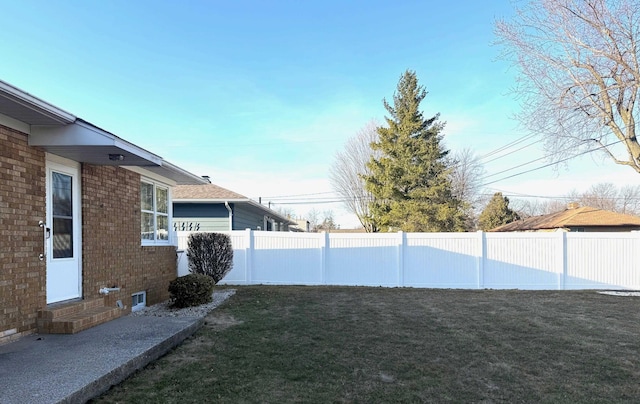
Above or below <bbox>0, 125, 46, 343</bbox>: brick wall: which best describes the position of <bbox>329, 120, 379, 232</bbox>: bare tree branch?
above

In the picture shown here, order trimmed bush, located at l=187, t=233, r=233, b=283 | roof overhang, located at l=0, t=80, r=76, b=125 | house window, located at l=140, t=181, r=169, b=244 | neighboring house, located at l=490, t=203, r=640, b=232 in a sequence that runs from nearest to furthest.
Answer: roof overhang, located at l=0, t=80, r=76, b=125, house window, located at l=140, t=181, r=169, b=244, trimmed bush, located at l=187, t=233, r=233, b=283, neighboring house, located at l=490, t=203, r=640, b=232

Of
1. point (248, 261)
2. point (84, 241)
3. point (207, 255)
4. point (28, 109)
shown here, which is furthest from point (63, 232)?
point (248, 261)

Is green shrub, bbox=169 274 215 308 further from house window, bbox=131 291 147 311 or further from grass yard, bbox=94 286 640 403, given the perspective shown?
grass yard, bbox=94 286 640 403

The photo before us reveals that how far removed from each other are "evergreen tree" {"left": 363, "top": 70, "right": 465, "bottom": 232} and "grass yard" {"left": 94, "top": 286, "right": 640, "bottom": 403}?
10.1 meters

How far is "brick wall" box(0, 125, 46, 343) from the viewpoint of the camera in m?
4.22

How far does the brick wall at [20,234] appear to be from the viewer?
13.8ft

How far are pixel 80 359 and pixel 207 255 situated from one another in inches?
225

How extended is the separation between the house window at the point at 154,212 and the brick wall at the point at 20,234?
2885 mm

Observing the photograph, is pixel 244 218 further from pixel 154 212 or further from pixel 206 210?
pixel 154 212

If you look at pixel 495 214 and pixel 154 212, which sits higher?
pixel 154 212

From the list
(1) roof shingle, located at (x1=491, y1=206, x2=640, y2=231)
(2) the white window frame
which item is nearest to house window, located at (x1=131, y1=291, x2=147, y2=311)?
(2) the white window frame

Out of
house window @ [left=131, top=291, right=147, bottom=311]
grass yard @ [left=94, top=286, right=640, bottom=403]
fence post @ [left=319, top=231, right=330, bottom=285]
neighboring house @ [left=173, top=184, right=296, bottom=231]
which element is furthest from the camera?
neighboring house @ [left=173, top=184, right=296, bottom=231]

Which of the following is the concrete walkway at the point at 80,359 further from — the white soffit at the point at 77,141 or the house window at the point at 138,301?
the white soffit at the point at 77,141

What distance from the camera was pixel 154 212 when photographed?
8.28 meters
